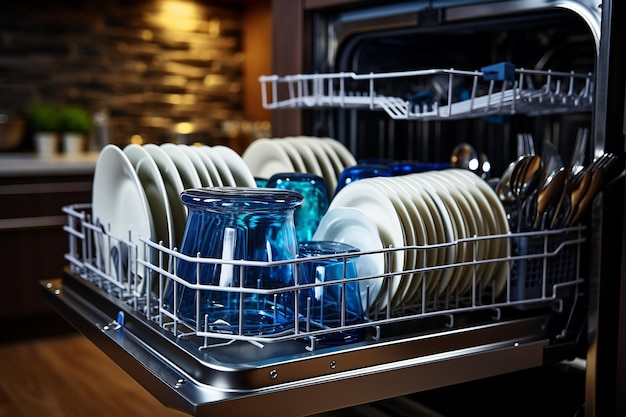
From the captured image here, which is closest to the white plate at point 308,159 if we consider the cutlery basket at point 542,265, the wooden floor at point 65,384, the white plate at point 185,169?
the white plate at point 185,169

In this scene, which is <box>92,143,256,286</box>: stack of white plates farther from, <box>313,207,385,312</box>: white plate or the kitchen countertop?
the kitchen countertop

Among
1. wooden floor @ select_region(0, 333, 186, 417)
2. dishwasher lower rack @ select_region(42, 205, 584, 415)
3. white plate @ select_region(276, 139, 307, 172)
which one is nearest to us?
dishwasher lower rack @ select_region(42, 205, 584, 415)

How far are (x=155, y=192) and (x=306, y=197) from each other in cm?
19

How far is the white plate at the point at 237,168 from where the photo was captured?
103cm

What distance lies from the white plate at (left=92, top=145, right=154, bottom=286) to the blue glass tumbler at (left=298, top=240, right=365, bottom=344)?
23 cm

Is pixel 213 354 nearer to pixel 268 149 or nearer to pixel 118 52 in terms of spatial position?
pixel 268 149

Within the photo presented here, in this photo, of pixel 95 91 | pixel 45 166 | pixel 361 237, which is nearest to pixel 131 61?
pixel 95 91

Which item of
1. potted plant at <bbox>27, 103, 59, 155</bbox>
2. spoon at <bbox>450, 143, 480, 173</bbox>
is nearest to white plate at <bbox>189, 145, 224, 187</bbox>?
spoon at <bbox>450, 143, 480, 173</bbox>

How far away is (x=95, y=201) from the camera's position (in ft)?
3.46

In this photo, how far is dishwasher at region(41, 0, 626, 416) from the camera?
71 centimetres

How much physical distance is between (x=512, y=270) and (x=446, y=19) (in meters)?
0.41

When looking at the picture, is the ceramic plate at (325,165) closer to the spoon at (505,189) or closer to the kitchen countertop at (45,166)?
the spoon at (505,189)

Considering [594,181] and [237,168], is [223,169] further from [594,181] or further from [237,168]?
[594,181]

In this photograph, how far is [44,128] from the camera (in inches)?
122
